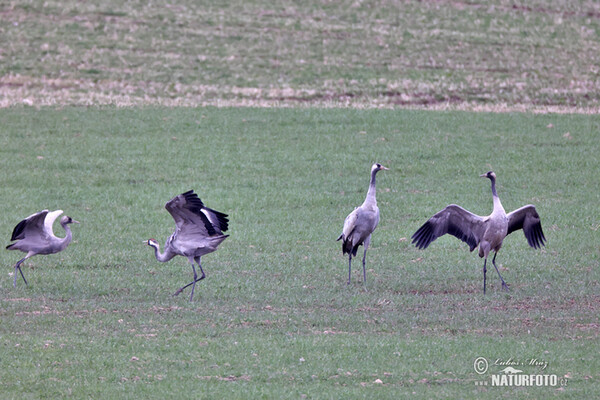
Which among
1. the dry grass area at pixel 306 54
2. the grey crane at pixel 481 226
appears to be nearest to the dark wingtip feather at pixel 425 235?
the grey crane at pixel 481 226

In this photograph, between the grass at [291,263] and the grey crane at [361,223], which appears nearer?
the grass at [291,263]

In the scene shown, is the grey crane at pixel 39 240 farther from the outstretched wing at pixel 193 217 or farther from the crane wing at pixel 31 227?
the outstretched wing at pixel 193 217

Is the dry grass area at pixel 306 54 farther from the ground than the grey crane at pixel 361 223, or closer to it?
farther from the ground

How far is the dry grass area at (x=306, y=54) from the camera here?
30859 mm

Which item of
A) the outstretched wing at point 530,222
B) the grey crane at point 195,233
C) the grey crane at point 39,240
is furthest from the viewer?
the outstretched wing at point 530,222

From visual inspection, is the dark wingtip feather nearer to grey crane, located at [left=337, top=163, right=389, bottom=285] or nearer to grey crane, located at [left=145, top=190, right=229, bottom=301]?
grey crane, located at [left=337, top=163, right=389, bottom=285]

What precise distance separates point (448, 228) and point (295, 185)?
816 centimetres

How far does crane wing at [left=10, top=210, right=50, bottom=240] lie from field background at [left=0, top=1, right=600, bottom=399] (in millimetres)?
849

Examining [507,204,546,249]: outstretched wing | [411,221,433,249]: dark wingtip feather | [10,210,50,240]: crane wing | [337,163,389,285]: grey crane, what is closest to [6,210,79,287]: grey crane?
[10,210,50,240]: crane wing

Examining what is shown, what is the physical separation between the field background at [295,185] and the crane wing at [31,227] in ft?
2.79

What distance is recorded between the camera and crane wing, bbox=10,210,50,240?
12.2 meters

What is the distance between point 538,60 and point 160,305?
29.1 metres

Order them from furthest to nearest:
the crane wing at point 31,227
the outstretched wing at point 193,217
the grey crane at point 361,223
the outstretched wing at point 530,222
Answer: the grey crane at point 361,223 → the outstretched wing at point 530,222 → the crane wing at point 31,227 → the outstretched wing at point 193,217

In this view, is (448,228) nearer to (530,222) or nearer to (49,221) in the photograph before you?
(530,222)
